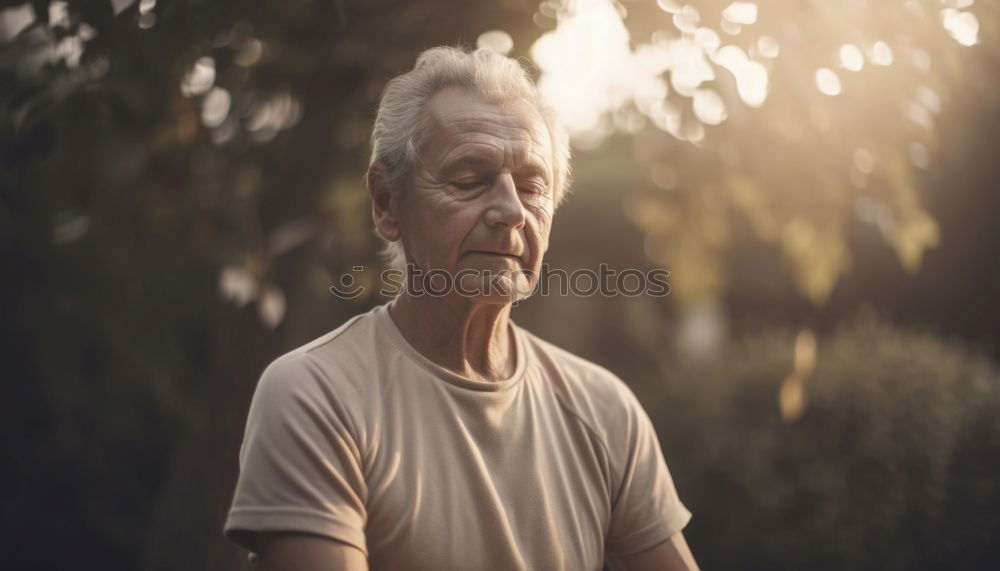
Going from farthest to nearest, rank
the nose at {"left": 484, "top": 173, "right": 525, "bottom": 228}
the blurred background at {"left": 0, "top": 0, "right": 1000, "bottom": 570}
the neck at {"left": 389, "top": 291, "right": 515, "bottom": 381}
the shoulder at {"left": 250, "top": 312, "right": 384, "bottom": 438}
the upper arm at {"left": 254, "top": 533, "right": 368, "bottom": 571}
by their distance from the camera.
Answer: the blurred background at {"left": 0, "top": 0, "right": 1000, "bottom": 570} → the neck at {"left": 389, "top": 291, "right": 515, "bottom": 381} → the nose at {"left": 484, "top": 173, "right": 525, "bottom": 228} → the shoulder at {"left": 250, "top": 312, "right": 384, "bottom": 438} → the upper arm at {"left": 254, "top": 533, "right": 368, "bottom": 571}

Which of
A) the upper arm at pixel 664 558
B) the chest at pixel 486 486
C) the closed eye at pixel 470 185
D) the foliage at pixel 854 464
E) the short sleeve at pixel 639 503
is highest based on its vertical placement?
the closed eye at pixel 470 185

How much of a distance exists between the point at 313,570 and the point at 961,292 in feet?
31.0

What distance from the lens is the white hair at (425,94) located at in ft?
7.05

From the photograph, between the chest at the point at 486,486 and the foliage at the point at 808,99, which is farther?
the foliage at the point at 808,99

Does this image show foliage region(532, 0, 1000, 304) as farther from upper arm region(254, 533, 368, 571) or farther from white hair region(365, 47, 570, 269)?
upper arm region(254, 533, 368, 571)

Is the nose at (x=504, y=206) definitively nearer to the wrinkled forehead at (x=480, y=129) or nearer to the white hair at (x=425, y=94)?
the wrinkled forehead at (x=480, y=129)

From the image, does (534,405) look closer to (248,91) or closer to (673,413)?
(248,91)

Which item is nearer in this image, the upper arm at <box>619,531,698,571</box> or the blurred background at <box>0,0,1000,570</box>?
the upper arm at <box>619,531,698,571</box>

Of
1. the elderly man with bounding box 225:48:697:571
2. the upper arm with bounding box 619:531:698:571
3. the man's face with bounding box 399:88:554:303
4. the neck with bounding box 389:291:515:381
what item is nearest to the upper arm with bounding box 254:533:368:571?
the elderly man with bounding box 225:48:697:571

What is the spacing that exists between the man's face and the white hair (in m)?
0.03

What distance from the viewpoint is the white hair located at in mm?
2148

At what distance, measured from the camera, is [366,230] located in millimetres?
4082

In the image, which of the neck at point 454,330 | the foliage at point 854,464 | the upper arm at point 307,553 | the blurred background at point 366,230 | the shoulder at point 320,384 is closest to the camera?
the upper arm at point 307,553

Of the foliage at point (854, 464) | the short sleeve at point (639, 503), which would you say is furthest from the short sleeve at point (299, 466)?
the foliage at point (854, 464)
